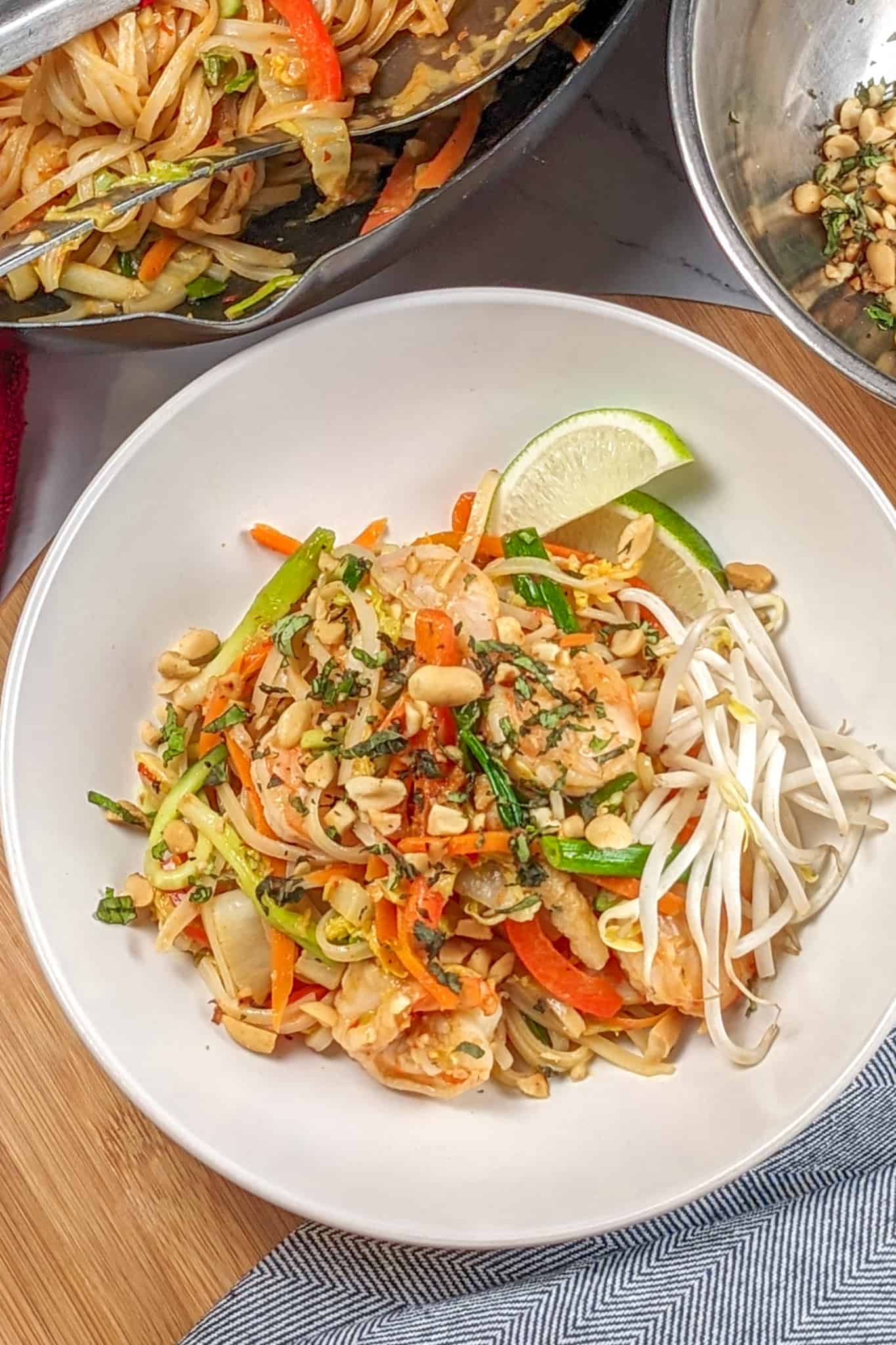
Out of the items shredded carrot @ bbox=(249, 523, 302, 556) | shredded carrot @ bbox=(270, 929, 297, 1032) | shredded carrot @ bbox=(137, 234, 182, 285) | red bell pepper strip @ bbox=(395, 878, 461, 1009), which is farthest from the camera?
shredded carrot @ bbox=(249, 523, 302, 556)

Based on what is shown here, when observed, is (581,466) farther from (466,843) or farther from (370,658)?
(466,843)

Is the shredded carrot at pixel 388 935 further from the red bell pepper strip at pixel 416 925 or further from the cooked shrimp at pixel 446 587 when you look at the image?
the cooked shrimp at pixel 446 587

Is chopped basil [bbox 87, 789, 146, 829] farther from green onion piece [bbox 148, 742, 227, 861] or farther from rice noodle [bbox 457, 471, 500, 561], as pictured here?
rice noodle [bbox 457, 471, 500, 561]

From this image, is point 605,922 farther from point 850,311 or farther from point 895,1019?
point 850,311

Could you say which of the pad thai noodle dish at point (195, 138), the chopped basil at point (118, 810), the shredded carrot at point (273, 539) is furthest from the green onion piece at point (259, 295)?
the chopped basil at point (118, 810)

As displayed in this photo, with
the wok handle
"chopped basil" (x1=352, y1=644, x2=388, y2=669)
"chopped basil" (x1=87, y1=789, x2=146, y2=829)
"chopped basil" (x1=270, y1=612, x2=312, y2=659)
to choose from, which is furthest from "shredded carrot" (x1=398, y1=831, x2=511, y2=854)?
the wok handle

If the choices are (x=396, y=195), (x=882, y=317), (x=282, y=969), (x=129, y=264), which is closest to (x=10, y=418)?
(x=129, y=264)
